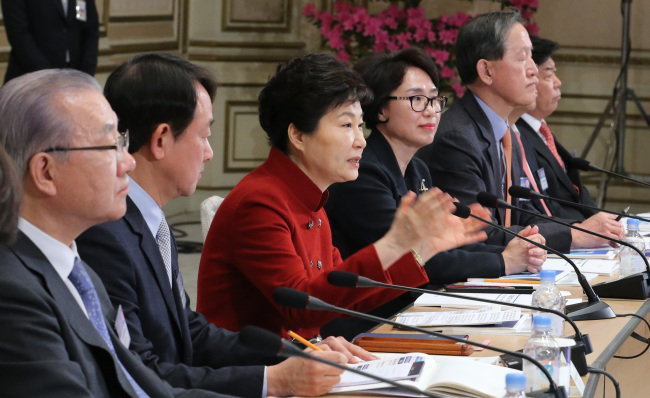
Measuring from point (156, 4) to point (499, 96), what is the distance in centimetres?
364

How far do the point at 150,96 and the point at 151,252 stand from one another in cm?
35

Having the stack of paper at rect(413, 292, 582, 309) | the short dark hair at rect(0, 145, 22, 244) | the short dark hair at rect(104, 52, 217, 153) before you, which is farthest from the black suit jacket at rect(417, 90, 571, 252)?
the short dark hair at rect(0, 145, 22, 244)

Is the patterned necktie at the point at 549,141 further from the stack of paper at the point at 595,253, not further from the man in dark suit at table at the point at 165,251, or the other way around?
the man in dark suit at table at the point at 165,251

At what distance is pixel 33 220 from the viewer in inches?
57.4

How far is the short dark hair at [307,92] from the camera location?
2.47 metres

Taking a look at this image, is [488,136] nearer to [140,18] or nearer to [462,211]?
[462,211]

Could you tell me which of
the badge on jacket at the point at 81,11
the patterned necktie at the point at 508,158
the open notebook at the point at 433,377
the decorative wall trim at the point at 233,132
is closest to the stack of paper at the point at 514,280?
the patterned necktie at the point at 508,158

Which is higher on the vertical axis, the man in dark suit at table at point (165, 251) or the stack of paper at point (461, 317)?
the man in dark suit at table at point (165, 251)

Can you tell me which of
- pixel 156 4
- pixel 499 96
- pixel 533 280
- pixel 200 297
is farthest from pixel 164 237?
pixel 156 4

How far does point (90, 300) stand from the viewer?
152 cm

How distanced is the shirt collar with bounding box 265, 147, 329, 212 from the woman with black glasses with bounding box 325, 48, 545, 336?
42 centimetres

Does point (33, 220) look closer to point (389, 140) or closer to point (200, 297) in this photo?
point (200, 297)

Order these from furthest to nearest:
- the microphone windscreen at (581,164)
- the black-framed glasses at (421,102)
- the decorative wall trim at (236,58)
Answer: the decorative wall trim at (236,58), the microphone windscreen at (581,164), the black-framed glasses at (421,102)

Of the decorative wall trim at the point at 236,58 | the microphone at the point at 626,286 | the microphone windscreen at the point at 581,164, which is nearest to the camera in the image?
the microphone at the point at 626,286
